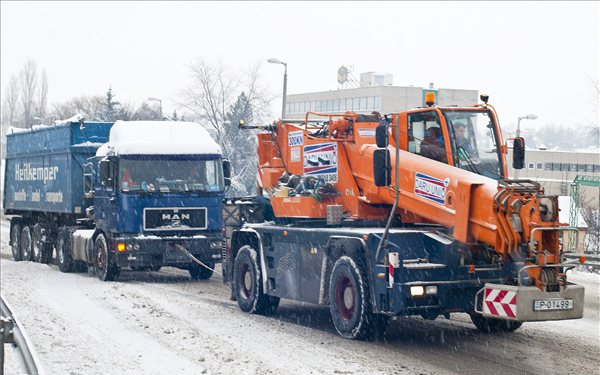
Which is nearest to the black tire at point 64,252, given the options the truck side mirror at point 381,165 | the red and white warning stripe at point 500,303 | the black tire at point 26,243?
the black tire at point 26,243

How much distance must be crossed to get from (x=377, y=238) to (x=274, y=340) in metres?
1.95

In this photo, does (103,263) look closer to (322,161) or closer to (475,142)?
(322,161)

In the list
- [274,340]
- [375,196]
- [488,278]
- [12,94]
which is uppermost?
[12,94]

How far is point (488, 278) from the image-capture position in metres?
11.1

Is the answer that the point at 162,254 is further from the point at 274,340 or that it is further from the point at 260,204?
the point at 274,340

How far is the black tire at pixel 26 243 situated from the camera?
1051 inches

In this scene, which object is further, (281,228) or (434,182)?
(281,228)

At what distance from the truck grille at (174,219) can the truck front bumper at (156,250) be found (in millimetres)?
234

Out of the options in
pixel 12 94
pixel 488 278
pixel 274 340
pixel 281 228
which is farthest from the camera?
pixel 12 94

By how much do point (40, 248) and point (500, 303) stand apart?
1761 cm

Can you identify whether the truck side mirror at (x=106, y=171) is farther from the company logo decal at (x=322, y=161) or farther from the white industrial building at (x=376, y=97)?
the white industrial building at (x=376, y=97)

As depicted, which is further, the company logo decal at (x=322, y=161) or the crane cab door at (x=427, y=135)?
the company logo decal at (x=322, y=161)

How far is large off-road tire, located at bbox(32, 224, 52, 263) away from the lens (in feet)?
83.1

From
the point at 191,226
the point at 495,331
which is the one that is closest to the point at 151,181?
the point at 191,226
